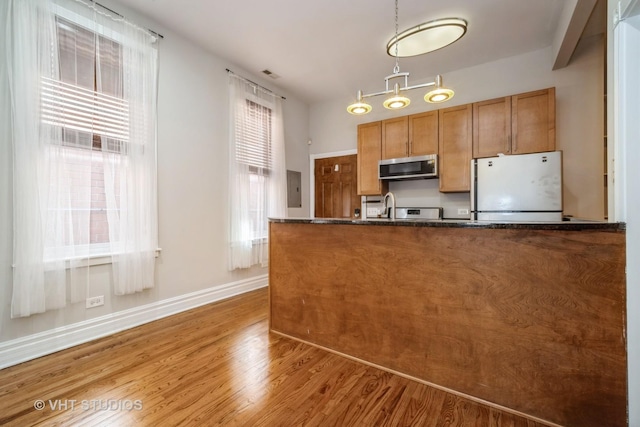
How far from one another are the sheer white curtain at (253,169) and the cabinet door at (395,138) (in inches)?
63.4

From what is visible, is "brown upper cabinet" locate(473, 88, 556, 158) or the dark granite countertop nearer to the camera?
the dark granite countertop

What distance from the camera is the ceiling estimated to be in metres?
2.60

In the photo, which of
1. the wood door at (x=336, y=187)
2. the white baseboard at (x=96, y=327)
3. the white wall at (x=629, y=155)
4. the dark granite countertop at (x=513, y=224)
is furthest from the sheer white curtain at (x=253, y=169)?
the white wall at (x=629, y=155)

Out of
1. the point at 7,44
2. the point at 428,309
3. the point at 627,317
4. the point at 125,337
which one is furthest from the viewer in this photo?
the point at 125,337

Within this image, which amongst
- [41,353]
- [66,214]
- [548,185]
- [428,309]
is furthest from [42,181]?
[548,185]

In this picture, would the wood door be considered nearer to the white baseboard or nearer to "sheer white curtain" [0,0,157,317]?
the white baseboard

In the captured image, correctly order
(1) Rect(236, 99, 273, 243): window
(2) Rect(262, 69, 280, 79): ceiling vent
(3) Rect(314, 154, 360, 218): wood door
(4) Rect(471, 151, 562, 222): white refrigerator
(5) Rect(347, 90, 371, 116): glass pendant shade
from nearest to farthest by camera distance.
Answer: (5) Rect(347, 90, 371, 116): glass pendant shade → (4) Rect(471, 151, 562, 222): white refrigerator → (1) Rect(236, 99, 273, 243): window → (2) Rect(262, 69, 280, 79): ceiling vent → (3) Rect(314, 154, 360, 218): wood door

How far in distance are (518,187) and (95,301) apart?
14.3 ft

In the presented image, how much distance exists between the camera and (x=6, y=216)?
197 centimetres

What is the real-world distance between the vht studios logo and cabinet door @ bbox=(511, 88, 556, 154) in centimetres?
415

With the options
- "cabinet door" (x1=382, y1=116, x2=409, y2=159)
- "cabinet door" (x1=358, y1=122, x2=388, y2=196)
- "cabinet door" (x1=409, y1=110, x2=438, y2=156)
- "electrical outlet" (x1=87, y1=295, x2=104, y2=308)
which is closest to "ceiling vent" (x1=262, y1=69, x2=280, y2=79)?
"cabinet door" (x1=358, y1=122, x2=388, y2=196)

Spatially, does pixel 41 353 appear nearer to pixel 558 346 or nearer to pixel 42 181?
pixel 42 181

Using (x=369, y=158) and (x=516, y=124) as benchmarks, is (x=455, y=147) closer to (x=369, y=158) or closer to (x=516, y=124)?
(x=516, y=124)

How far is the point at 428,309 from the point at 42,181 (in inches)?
116
